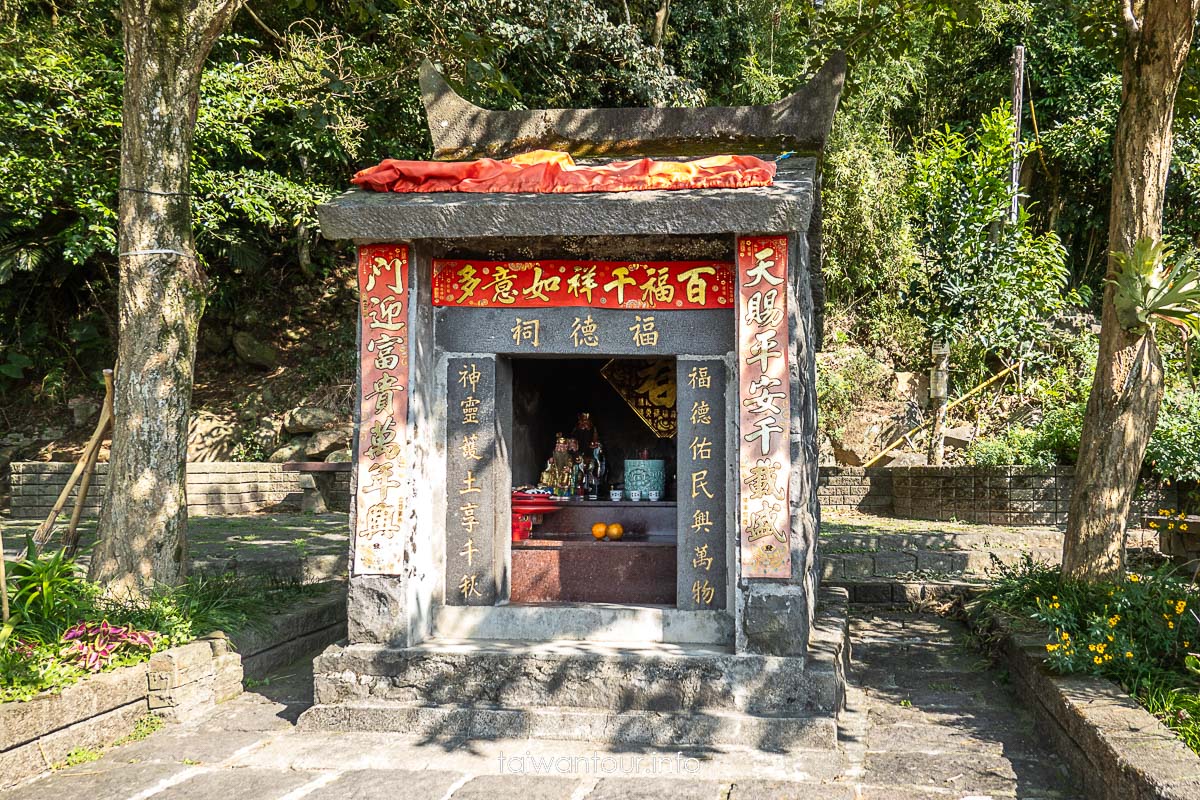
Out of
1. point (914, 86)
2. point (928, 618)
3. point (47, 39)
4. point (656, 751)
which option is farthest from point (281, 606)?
point (914, 86)

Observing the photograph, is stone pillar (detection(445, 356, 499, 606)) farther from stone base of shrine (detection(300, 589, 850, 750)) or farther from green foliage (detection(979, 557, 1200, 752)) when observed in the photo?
green foliage (detection(979, 557, 1200, 752))

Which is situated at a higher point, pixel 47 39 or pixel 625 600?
pixel 47 39

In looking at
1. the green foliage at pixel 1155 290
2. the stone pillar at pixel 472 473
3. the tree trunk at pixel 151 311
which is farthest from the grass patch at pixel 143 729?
the green foliage at pixel 1155 290

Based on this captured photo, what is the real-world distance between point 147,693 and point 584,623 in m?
2.54

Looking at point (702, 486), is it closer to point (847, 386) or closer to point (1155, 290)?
point (1155, 290)

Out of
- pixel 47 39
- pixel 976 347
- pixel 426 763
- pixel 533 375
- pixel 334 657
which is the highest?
pixel 47 39

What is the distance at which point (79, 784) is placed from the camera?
4648 millimetres

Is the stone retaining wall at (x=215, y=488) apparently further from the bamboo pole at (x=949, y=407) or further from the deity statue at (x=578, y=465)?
the bamboo pole at (x=949, y=407)

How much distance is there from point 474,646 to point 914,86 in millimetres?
17100

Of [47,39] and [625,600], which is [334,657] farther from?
[47,39]

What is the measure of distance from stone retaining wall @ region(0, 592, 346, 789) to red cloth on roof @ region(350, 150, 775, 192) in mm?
3062

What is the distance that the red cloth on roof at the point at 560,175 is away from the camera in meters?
5.51

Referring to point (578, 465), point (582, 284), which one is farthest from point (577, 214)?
point (578, 465)

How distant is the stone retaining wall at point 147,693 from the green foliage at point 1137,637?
491 centimetres
